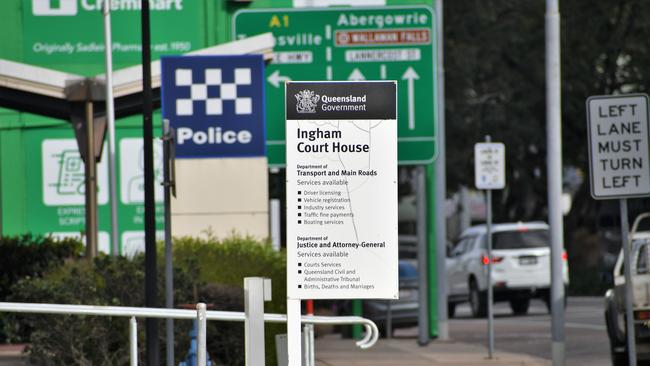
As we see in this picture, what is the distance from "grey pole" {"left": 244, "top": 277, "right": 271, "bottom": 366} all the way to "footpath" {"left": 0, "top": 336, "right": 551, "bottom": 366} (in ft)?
23.8

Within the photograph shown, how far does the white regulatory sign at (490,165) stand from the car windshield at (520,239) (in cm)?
1204

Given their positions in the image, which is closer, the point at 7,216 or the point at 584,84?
the point at 7,216

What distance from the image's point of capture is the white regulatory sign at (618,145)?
14719mm

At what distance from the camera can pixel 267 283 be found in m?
8.77

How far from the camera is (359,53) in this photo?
2114 cm

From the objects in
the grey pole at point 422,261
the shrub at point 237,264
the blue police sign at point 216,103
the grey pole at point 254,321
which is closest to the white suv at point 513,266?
the grey pole at point 422,261

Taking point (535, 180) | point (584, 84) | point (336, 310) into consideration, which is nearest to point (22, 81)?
point (336, 310)

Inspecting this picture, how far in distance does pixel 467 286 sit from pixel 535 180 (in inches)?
586

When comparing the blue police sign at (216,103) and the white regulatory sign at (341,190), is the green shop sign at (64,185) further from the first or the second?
the white regulatory sign at (341,190)

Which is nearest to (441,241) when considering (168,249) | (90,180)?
(90,180)

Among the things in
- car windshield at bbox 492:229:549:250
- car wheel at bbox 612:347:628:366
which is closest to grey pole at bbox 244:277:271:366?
car wheel at bbox 612:347:628:366

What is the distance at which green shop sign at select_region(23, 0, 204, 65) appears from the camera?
80.6 ft

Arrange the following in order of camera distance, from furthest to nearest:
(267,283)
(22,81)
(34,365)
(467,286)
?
(467,286) → (22,81) → (34,365) → (267,283)

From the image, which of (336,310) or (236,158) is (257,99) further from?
(336,310)
